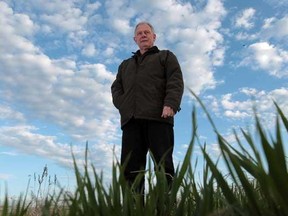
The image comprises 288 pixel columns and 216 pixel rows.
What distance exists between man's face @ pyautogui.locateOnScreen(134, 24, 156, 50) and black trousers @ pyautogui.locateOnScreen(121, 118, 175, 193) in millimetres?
850

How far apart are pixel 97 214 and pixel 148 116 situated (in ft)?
9.57

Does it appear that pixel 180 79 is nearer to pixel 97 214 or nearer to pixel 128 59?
pixel 128 59

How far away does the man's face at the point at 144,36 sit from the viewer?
15.3ft

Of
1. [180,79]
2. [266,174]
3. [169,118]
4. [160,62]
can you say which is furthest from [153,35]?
[266,174]

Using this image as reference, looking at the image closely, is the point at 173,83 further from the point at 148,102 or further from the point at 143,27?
the point at 143,27

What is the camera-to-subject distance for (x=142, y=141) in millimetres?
4395

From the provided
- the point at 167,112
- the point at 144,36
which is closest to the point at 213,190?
the point at 167,112

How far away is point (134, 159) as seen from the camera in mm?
4340

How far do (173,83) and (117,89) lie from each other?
745 mm

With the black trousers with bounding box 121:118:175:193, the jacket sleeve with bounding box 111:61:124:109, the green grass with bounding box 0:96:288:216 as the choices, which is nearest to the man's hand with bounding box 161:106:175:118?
the black trousers with bounding box 121:118:175:193

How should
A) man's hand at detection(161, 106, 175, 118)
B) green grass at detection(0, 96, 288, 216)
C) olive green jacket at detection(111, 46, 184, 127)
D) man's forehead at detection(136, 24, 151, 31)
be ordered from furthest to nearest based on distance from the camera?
man's forehead at detection(136, 24, 151, 31), olive green jacket at detection(111, 46, 184, 127), man's hand at detection(161, 106, 175, 118), green grass at detection(0, 96, 288, 216)

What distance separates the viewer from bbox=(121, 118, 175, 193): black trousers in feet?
13.8

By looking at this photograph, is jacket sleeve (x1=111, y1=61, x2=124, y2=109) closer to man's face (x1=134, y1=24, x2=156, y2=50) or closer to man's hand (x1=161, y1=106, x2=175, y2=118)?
man's face (x1=134, y1=24, x2=156, y2=50)

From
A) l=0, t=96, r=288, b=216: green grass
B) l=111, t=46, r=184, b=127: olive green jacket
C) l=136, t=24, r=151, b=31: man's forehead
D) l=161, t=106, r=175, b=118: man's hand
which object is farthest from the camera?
l=136, t=24, r=151, b=31: man's forehead
